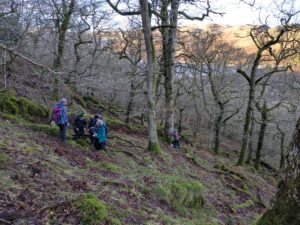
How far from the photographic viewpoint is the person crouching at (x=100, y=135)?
13.1 meters

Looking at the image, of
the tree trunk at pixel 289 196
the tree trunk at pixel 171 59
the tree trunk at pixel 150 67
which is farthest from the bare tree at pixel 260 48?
the tree trunk at pixel 289 196

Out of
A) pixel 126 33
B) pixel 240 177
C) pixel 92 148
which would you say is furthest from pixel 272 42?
pixel 126 33

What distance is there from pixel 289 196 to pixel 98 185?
5.57 m

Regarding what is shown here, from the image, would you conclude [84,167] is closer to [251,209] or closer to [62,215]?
[62,215]

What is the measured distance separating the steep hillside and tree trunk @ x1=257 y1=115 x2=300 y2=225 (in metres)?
3.29

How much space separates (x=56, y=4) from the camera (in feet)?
71.4

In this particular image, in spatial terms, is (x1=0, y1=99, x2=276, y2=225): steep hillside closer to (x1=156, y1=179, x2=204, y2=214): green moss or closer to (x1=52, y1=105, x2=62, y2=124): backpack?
(x1=156, y1=179, x2=204, y2=214): green moss

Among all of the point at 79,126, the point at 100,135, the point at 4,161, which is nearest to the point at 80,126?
the point at 79,126

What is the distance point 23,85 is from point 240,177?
13.6 m

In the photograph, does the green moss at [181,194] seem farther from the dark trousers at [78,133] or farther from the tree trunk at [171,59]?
the tree trunk at [171,59]

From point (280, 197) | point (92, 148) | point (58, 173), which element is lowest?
point (92, 148)

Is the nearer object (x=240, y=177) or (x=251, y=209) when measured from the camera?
(x=251, y=209)

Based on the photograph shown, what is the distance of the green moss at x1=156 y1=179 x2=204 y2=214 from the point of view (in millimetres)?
9617

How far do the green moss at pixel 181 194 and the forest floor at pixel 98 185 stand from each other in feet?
0.16
